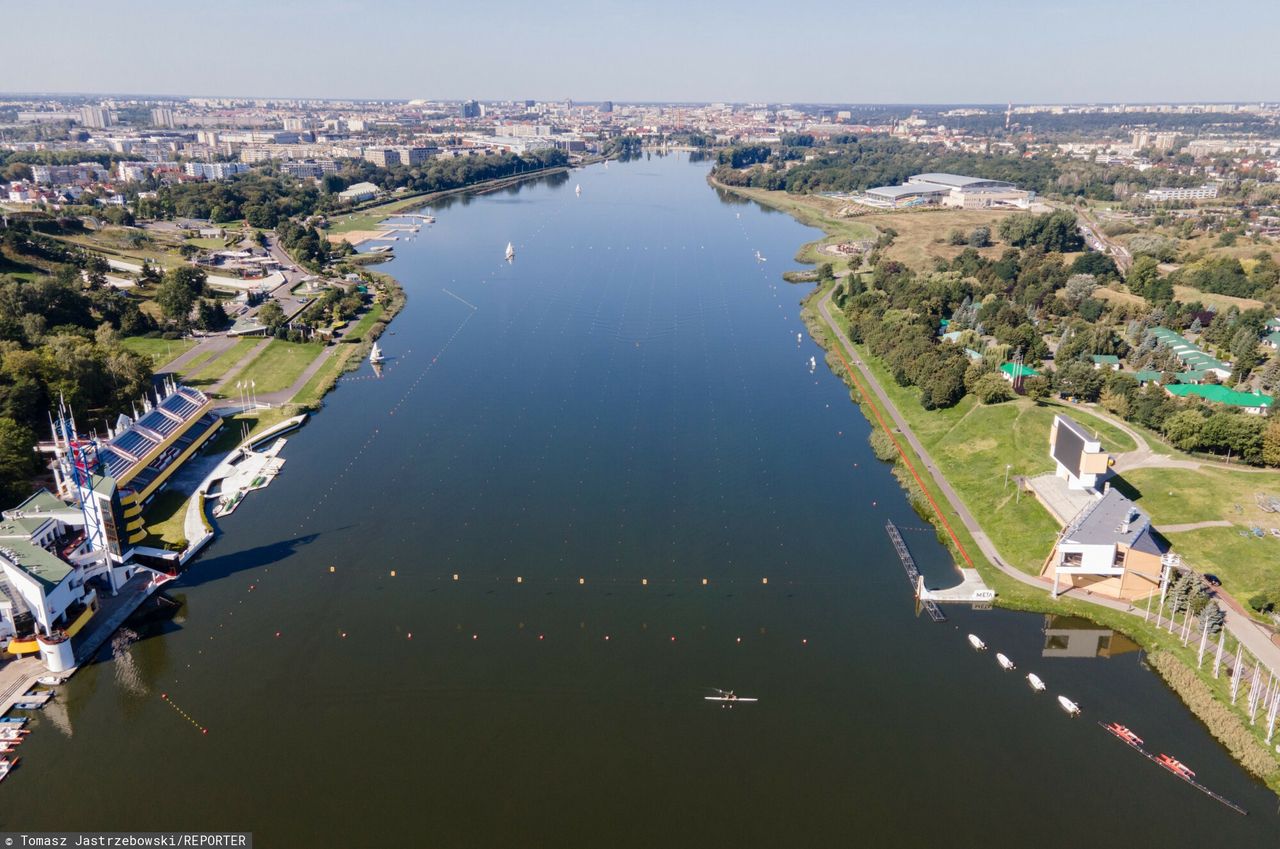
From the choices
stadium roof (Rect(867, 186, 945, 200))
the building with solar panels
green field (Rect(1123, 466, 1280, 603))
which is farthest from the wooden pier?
stadium roof (Rect(867, 186, 945, 200))

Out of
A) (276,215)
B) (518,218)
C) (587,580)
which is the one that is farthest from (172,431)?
(518,218)

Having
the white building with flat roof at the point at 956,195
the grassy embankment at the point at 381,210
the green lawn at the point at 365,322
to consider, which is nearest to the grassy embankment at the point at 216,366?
the green lawn at the point at 365,322

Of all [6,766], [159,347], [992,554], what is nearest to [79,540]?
[6,766]

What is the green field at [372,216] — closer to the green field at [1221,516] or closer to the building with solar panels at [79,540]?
the building with solar panels at [79,540]

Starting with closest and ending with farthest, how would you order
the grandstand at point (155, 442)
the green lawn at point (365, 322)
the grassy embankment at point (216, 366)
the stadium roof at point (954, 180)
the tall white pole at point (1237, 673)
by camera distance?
the tall white pole at point (1237, 673), the grandstand at point (155, 442), the grassy embankment at point (216, 366), the green lawn at point (365, 322), the stadium roof at point (954, 180)

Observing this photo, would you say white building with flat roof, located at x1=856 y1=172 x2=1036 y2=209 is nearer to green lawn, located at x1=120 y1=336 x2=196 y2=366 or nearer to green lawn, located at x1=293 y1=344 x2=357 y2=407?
green lawn, located at x1=293 y1=344 x2=357 y2=407

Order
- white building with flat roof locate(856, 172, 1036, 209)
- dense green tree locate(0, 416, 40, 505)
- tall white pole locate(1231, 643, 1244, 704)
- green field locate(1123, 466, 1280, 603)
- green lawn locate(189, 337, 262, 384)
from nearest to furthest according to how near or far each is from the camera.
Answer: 1. tall white pole locate(1231, 643, 1244, 704)
2. green field locate(1123, 466, 1280, 603)
3. dense green tree locate(0, 416, 40, 505)
4. green lawn locate(189, 337, 262, 384)
5. white building with flat roof locate(856, 172, 1036, 209)

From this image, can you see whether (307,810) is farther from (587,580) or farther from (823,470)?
(823,470)
